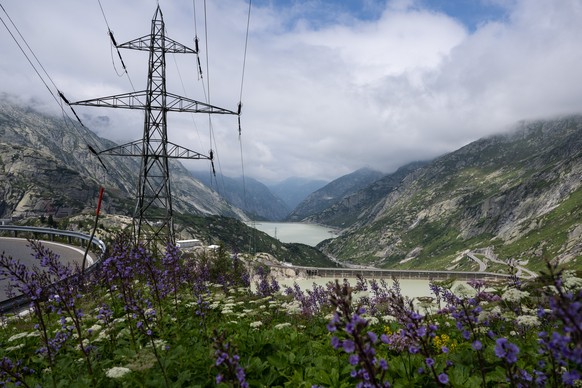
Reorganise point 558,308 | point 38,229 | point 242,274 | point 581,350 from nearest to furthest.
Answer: point 581,350
point 558,308
point 242,274
point 38,229

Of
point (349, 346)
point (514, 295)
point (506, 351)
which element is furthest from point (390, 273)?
point (349, 346)

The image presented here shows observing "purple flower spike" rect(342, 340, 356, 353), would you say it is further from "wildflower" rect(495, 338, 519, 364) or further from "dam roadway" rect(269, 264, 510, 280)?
"dam roadway" rect(269, 264, 510, 280)

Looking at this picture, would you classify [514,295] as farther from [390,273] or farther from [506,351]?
[390,273]

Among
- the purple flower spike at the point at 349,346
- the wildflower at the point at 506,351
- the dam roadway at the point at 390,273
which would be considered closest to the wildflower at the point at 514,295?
the wildflower at the point at 506,351

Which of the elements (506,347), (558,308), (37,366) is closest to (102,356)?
(37,366)

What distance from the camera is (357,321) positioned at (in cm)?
327

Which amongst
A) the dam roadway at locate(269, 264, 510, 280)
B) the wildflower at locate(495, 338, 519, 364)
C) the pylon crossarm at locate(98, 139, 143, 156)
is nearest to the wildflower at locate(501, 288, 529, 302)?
the wildflower at locate(495, 338, 519, 364)

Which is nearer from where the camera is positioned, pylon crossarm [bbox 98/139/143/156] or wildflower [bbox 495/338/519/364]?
wildflower [bbox 495/338/519/364]

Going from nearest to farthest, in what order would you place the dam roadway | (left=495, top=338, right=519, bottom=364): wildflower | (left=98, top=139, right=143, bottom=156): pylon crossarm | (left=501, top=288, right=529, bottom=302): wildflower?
(left=495, top=338, right=519, bottom=364): wildflower → (left=501, top=288, right=529, bottom=302): wildflower → (left=98, top=139, right=143, bottom=156): pylon crossarm → the dam roadway

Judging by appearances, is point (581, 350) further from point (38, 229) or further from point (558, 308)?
point (38, 229)

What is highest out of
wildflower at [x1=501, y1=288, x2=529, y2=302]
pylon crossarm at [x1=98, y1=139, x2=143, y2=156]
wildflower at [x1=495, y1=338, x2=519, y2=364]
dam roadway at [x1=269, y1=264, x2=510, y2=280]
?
pylon crossarm at [x1=98, y1=139, x2=143, y2=156]

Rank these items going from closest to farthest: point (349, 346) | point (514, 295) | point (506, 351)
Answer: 1. point (349, 346)
2. point (506, 351)
3. point (514, 295)

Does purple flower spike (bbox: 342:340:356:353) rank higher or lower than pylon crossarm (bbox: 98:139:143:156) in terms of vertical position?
lower

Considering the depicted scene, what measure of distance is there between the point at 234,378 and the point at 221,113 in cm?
2393
